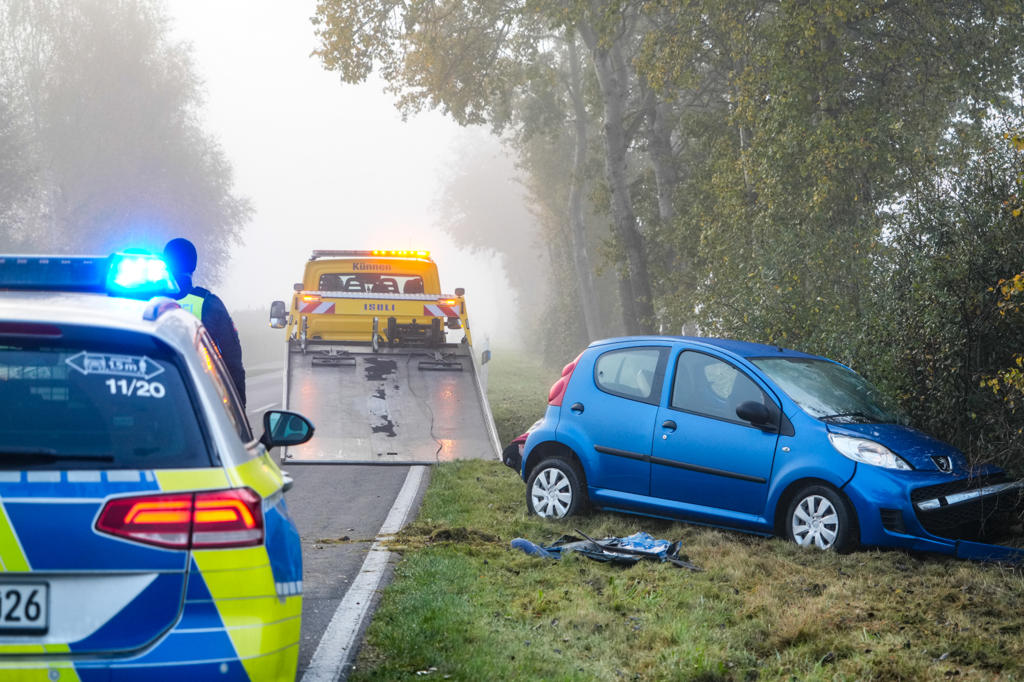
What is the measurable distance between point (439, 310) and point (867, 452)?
26.3 feet

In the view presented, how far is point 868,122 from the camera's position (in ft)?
47.9

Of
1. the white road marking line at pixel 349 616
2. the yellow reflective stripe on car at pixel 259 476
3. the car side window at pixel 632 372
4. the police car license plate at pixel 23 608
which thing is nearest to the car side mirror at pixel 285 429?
the yellow reflective stripe on car at pixel 259 476

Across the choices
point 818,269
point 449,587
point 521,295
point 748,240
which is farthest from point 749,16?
point 521,295

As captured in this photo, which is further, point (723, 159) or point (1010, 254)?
point (723, 159)

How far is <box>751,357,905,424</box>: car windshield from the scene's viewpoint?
8086 millimetres

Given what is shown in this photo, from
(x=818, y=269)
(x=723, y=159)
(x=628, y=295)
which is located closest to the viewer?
(x=818, y=269)

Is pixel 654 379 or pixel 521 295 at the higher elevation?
pixel 521 295

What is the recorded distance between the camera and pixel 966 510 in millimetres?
7492

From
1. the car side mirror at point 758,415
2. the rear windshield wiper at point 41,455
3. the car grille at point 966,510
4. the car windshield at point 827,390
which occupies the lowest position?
the car grille at point 966,510

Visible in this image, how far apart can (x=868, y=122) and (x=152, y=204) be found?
35828mm

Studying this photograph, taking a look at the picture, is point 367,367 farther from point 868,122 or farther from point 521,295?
point 521,295

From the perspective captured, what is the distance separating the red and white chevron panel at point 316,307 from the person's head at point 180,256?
8.43 m

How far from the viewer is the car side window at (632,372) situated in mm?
8719

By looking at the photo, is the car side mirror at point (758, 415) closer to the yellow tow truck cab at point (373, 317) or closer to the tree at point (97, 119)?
the yellow tow truck cab at point (373, 317)
